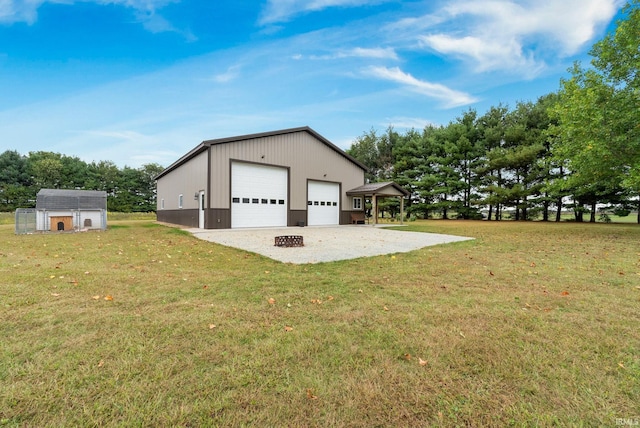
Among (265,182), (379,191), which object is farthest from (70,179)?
(379,191)

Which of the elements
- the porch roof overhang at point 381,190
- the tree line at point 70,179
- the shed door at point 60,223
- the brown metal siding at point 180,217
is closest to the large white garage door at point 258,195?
the brown metal siding at point 180,217

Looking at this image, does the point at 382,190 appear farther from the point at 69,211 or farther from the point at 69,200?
the point at 69,200

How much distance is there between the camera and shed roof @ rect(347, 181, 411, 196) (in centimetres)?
1920

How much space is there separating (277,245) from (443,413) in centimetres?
723

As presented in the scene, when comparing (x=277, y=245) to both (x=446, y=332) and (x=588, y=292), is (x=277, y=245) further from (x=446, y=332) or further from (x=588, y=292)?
(x=588, y=292)

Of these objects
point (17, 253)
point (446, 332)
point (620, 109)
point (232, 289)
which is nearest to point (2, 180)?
point (17, 253)

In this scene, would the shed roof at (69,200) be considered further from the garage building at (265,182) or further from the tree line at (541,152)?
the tree line at (541,152)

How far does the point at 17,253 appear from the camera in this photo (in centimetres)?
675

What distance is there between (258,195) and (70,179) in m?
41.2

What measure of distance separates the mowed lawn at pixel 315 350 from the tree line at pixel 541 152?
11.0m

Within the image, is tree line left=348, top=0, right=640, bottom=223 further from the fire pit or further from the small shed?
the small shed

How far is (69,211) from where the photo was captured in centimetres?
1377

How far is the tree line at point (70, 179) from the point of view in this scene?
116ft

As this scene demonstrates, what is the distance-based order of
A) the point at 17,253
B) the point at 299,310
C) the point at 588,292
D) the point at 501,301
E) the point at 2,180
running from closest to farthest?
the point at 299,310, the point at 501,301, the point at 588,292, the point at 17,253, the point at 2,180
